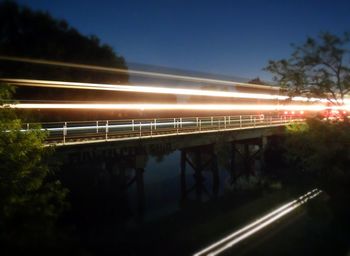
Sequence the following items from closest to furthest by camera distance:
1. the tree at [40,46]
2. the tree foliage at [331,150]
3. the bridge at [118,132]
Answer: the bridge at [118,132], the tree foliage at [331,150], the tree at [40,46]

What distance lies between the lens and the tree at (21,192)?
7.61m

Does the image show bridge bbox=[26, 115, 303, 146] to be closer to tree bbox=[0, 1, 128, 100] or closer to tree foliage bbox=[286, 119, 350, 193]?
tree bbox=[0, 1, 128, 100]

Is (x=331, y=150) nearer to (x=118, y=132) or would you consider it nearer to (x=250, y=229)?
(x=250, y=229)

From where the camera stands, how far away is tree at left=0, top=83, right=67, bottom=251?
25.0 ft

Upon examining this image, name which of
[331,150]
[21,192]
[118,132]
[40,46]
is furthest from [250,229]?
[40,46]

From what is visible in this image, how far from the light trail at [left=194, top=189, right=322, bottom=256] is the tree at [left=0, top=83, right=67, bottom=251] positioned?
6.00 meters

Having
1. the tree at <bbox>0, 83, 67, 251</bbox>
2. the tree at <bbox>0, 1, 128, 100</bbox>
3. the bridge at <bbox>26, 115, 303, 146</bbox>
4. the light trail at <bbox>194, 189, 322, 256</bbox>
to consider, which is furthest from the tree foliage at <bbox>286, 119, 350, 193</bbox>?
the tree at <bbox>0, 1, 128, 100</bbox>

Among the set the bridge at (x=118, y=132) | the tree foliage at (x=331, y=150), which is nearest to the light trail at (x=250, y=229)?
the tree foliage at (x=331, y=150)

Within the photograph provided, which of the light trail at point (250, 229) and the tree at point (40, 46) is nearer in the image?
the light trail at point (250, 229)

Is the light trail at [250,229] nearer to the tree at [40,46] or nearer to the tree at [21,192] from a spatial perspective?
the tree at [21,192]

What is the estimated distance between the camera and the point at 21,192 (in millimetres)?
9625

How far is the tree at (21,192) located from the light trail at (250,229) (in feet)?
19.7

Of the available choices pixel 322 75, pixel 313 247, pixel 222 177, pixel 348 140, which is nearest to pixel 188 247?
pixel 313 247

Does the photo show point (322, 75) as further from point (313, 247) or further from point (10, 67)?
point (10, 67)
